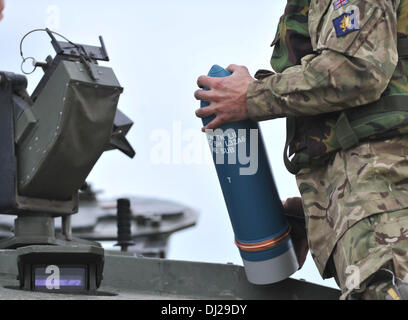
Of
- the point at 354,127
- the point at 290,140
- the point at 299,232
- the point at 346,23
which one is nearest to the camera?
the point at 346,23

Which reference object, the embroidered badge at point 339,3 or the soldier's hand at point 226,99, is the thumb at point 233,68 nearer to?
the soldier's hand at point 226,99

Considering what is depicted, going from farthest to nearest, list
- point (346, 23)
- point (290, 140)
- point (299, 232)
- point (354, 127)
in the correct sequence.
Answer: point (299, 232) < point (290, 140) < point (354, 127) < point (346, 23)

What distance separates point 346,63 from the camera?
3631 millimetres

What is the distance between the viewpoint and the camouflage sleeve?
11.8 feet

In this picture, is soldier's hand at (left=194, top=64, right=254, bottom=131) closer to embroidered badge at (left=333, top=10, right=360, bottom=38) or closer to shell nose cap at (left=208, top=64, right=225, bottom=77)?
shell nose cap at (left=208, top=64, right=225, bottom=77)

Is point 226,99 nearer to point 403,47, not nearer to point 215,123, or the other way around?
point 215,123

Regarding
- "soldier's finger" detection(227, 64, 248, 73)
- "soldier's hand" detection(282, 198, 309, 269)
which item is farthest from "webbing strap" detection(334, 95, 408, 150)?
"soldier's hand" detection(282, 198, 309, 269)

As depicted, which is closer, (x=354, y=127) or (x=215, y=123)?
(x=354, y=127)

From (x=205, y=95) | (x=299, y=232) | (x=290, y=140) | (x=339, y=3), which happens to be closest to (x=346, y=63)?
(x=339, y=3)

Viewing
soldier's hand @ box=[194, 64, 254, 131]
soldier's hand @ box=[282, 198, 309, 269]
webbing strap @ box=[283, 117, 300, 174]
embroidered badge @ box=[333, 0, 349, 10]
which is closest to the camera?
embroidered badge @ box=[333, 0, 349, 10]

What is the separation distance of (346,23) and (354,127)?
1.49ft

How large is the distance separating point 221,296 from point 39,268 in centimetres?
107

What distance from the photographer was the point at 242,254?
168 inches

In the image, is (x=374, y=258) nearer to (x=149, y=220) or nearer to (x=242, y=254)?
(x=242, y=254)
